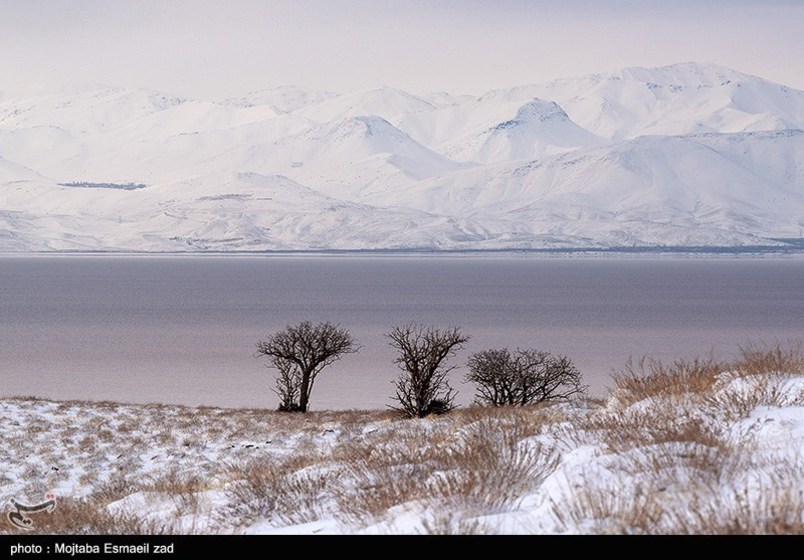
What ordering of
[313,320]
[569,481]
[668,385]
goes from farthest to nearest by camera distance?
[313,320] → [668,385] → [569,481]

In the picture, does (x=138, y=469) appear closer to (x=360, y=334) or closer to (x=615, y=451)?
(x=615, y=451)

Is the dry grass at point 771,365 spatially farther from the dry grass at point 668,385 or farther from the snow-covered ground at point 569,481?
the dry grass at point 668,385

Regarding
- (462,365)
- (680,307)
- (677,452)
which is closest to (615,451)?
(677,452)

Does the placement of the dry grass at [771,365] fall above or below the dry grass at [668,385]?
above

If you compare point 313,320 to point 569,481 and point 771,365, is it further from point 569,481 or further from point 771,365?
point 569,481

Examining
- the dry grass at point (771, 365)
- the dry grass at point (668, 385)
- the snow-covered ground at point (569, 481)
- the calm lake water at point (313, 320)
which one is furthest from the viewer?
the calm lake water at point (313, 320)

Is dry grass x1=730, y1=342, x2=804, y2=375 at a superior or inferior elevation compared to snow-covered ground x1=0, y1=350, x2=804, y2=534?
superior

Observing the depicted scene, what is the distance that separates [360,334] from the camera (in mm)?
114562

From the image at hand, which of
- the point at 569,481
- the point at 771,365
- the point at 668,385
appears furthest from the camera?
the point at 668,385

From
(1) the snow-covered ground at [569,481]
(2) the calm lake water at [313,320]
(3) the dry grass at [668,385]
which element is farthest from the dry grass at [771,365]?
(2) the calm lake water at [313,320]

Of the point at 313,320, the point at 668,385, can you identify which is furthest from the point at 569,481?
the point at 313,320

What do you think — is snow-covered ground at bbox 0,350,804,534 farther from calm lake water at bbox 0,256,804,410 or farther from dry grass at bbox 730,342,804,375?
calm lake water at bbox 0,256,804,410

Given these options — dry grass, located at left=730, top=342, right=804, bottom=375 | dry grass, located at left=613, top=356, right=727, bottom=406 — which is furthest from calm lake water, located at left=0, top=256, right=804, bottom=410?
dry grass, located at left=730, top=342, right=804, bottom=375
